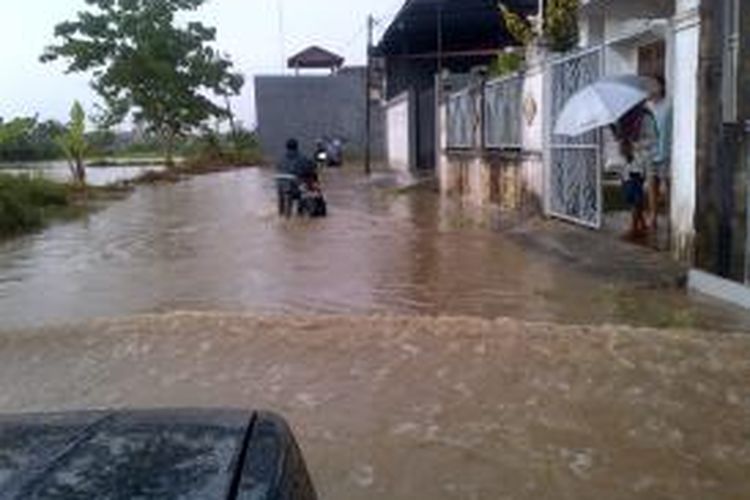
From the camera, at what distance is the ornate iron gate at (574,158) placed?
1508 centimetres

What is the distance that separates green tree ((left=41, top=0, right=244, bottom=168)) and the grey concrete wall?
320 centimetres

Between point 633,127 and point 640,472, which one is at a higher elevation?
point 633,127

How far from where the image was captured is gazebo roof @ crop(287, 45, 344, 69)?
56.9 m

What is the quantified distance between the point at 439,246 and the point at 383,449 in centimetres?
978

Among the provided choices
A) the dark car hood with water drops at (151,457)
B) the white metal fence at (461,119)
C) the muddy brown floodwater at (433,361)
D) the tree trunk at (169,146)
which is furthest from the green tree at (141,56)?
the dark car hood with water drops at (151,457)

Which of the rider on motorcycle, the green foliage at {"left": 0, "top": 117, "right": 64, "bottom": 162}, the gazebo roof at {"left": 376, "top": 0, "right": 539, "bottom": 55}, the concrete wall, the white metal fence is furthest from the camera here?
the gazebo roof at {"left": 376, "top": 0, "right": 539, "bottom": 55}

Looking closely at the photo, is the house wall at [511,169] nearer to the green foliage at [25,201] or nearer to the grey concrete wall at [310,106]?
the green foliage at [25,201]

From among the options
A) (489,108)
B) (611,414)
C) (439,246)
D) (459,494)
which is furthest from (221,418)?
(489,108)

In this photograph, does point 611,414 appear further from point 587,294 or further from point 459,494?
point 587,294

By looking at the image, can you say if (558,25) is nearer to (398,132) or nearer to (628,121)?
(628,121)

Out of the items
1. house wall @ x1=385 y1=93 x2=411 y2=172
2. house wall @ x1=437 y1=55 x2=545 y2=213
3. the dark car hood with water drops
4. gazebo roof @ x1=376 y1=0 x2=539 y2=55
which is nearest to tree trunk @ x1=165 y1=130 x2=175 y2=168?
house wall @ x1=385 y1=93 x2=411 y2=172

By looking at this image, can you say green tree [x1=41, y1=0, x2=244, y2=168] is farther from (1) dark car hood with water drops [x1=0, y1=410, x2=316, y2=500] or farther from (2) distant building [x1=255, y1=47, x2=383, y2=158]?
(1) dark car hood with water drops [x1=0, y1=410, x2=316, y2=500]

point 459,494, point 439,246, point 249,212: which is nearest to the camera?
point 459,494

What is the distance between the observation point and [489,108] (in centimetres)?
2214
